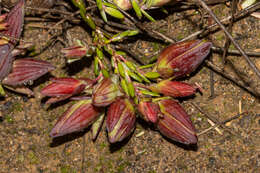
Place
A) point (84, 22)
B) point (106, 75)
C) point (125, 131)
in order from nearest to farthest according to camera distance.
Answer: point (125, 131), point (106, 75), point (84, 22)

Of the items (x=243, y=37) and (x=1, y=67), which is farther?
(x=243, y=37)

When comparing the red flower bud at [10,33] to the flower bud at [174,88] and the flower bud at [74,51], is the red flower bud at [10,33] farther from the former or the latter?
the flower bud at [174,88]

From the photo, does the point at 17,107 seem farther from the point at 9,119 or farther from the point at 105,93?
the point at 105,93

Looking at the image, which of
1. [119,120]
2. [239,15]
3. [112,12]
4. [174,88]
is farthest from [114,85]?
[239,15]

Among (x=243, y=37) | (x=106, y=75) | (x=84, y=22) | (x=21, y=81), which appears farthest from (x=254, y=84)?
(x=21, y=81)

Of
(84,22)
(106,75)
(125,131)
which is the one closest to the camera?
(125,131)

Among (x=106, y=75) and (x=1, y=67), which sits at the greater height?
(x=1, y=67)

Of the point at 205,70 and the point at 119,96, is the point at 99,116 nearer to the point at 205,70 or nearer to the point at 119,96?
the point at 119,96
